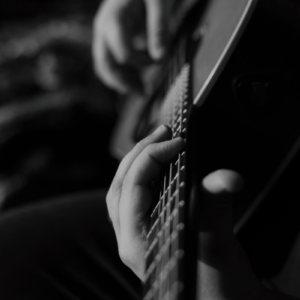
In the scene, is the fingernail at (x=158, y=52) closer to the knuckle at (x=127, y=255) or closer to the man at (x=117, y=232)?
the man at (x=117, y=232)

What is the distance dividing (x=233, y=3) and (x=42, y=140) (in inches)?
23.6

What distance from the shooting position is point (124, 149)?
0.77 metres

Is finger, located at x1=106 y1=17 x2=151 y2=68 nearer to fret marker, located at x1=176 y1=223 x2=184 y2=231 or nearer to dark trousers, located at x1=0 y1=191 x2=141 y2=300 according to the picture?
dark trousers, located at x1=0 y1=191 x2=141 y2=300

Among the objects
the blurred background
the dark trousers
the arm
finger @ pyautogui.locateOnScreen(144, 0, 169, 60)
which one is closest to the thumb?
the arm

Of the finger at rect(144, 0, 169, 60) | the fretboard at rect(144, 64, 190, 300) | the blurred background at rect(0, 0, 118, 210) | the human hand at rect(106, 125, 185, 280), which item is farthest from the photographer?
the blurred background at rect(0, 0, 118, 210)

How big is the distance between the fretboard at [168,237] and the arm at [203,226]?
2cm

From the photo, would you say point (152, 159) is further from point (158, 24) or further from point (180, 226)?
point (158, 24)

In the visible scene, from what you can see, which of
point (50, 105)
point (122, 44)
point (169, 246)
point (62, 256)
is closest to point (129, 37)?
point (122, 44)

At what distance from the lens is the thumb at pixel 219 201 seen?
0.32 m

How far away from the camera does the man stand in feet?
1.16

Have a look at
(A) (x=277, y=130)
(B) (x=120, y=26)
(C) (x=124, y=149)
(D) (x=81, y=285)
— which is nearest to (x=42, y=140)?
(C) (x=124, y=149)

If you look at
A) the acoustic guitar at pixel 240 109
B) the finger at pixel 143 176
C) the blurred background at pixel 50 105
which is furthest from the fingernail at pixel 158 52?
the finger at pixel 143 176

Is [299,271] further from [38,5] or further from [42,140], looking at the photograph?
[38,5]

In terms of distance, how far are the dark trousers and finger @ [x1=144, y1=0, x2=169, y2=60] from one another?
0.32 meters
